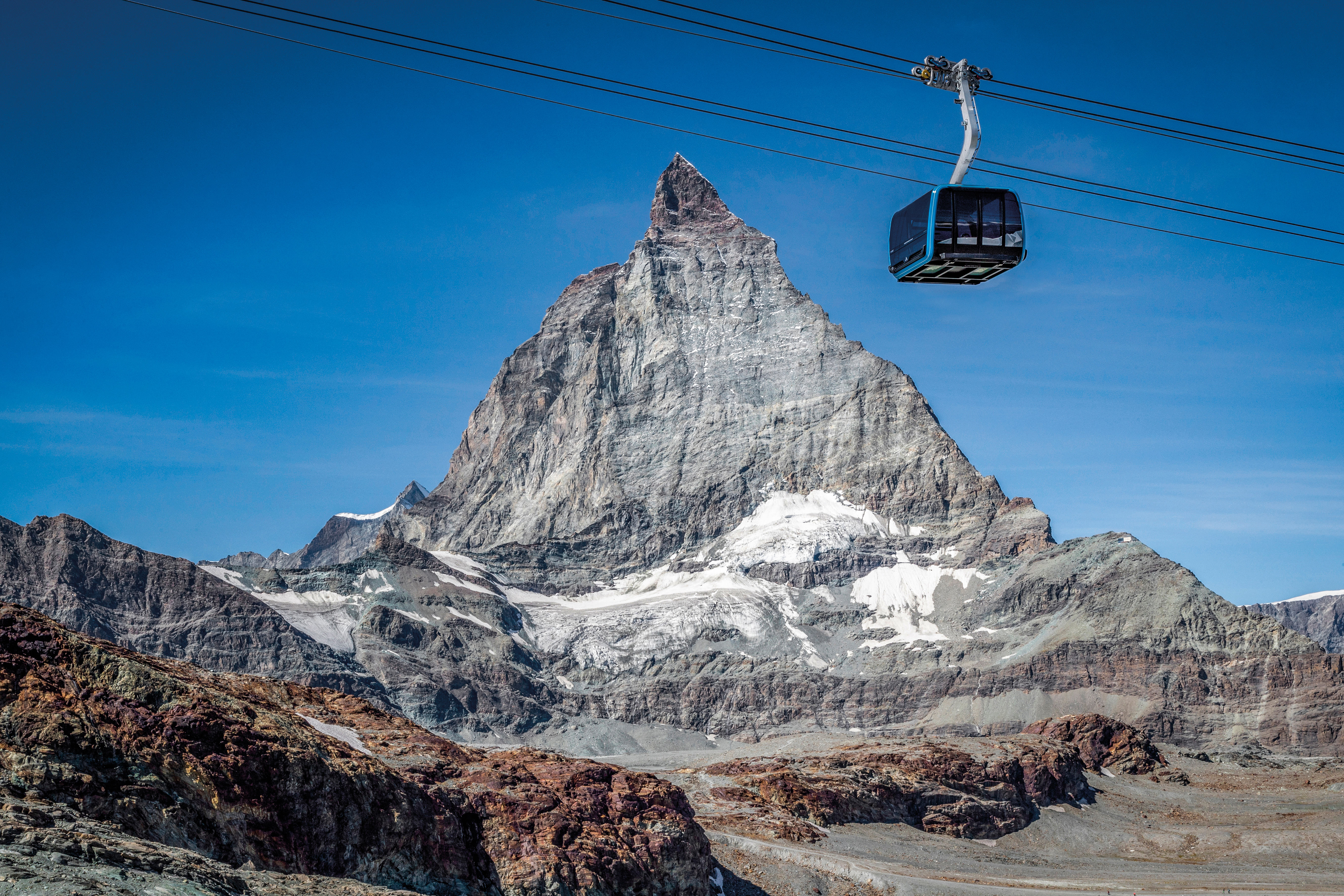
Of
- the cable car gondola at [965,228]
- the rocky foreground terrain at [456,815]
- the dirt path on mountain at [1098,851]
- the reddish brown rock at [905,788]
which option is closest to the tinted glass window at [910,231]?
the cable car gondola at [965,228]

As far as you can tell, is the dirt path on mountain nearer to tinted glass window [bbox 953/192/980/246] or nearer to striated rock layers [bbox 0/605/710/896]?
striated rock layers [bbox 0/605/710/896]

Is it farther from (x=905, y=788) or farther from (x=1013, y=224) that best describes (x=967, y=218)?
(x=905, y=788)

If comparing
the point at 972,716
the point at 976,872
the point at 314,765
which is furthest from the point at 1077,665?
the point at 314,765

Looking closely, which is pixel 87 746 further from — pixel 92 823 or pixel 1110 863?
pixel 1110 863

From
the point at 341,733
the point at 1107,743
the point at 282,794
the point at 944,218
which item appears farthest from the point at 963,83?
the point at 1107,743

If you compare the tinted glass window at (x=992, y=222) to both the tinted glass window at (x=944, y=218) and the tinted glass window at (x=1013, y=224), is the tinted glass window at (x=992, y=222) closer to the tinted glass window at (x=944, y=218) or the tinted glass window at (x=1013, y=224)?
the tinted glass window at (x=1013, y=224)

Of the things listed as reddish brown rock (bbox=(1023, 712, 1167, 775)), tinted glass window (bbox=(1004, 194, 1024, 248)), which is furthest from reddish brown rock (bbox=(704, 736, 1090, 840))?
tinted glass window (bbox=(1004, 194, 1024, 248))
